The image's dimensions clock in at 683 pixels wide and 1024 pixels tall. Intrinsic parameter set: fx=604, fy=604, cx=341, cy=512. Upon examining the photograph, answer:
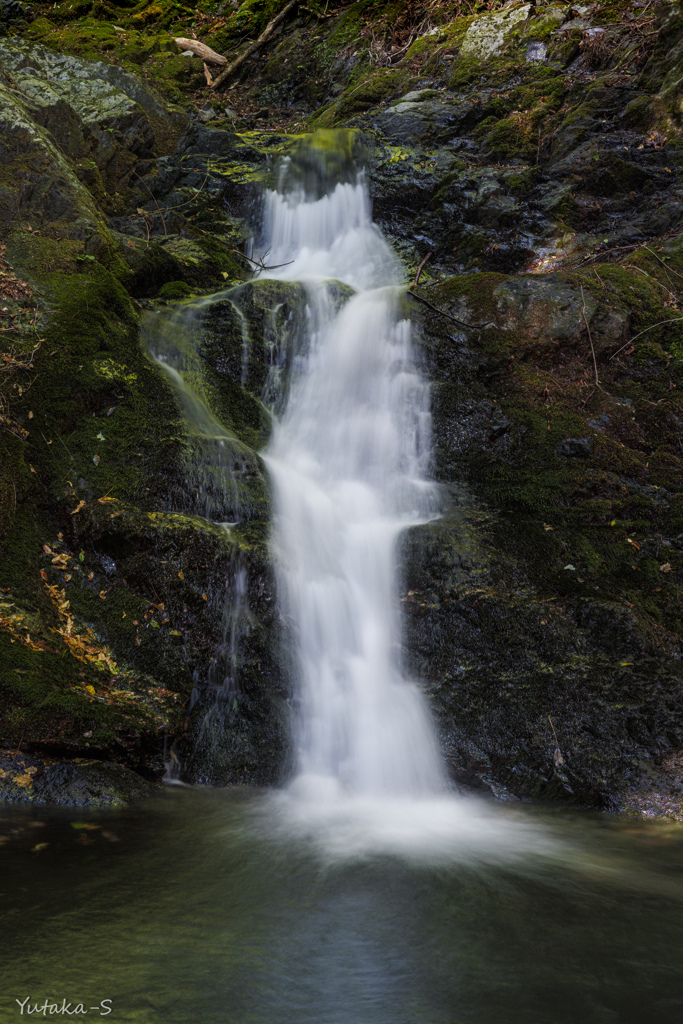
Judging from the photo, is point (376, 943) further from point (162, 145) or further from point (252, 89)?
point (252, 89)

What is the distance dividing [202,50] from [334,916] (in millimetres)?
17194

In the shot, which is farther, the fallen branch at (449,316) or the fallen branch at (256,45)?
the fallen branch at (256,45)

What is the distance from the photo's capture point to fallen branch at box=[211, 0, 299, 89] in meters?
13.8

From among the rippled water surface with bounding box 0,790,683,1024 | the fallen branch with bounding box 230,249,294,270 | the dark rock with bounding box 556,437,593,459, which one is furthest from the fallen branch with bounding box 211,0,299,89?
the rippled water surface with bounding box 0,790,683,1024

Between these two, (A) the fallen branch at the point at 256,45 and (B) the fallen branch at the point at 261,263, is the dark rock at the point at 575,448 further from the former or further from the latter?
(A) the fallen branch at the point at 256,45

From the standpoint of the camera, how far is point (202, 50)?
46.0 ft

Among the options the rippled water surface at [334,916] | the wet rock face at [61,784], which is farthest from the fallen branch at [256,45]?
the rippled water surface at [334,916]

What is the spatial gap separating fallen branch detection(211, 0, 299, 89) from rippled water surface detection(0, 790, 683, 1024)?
611 inches

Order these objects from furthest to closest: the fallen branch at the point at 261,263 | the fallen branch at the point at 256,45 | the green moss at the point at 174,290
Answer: the fallen branch at the point at 256,45, the fallen branch at the point at 261,263, the green moss at the point at 174,290

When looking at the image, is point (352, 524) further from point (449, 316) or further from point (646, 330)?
point (646, 330)

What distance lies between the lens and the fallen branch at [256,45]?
13.8 metres

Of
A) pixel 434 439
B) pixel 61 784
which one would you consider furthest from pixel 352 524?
pixel 61 784

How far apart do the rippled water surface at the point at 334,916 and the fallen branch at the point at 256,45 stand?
1553 centimetres

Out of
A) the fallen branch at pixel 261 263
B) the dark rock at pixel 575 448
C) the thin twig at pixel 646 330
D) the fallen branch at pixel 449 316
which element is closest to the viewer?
the dark rock at pixel 575 448
